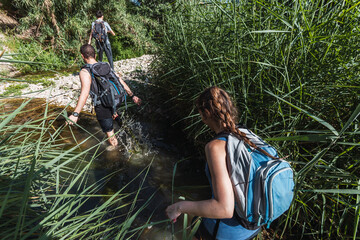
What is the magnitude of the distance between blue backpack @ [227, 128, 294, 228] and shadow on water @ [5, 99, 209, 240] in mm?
Result: 1464

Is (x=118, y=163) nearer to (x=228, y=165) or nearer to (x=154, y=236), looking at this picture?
(x=154, y=236)

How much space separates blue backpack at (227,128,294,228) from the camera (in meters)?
0.97

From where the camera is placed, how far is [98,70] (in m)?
2.70

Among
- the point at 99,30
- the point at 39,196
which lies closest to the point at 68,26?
the point at 99,30

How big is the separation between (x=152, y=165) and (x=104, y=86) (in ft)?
5.33

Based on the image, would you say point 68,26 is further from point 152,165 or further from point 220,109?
point 220,109

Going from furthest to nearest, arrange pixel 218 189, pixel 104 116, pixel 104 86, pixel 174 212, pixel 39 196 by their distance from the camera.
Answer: pixel 104 116 < pixel 104 86 < pixel 39 196 < pixel 174 212 < pixel 218 189

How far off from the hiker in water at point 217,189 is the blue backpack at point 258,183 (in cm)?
5

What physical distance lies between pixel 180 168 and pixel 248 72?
2045 mm

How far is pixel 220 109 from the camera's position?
116 centimetres

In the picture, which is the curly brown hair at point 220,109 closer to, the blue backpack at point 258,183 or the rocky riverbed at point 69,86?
the blue backpack at point 258,183

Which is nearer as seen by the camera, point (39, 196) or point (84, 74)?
→ point (39, 196)

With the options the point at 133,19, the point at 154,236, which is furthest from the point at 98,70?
the point at 133,19

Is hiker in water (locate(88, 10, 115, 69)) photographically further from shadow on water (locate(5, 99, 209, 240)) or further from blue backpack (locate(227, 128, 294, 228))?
blue backpack (locate(227, 128, 294, 228))
